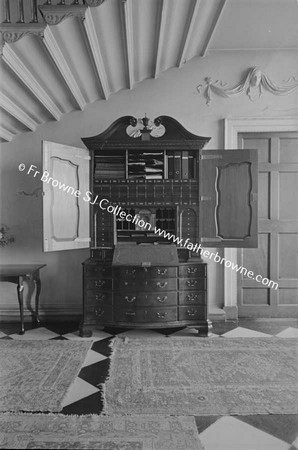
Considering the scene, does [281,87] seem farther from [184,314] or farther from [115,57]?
[184,314]

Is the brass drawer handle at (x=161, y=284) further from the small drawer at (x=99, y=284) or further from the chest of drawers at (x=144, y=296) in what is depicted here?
the small drawer at (x=99, y=284)

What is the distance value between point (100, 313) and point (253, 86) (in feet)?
11.8

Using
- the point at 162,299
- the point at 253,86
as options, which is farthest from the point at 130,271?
the point at 253,86

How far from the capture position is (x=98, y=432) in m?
2.38

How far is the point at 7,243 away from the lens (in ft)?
15.9

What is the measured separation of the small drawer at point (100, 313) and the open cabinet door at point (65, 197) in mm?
804

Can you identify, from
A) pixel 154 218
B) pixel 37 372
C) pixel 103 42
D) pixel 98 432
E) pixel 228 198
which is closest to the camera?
pixel 98 432

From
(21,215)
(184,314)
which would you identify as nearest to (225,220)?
(184,314)

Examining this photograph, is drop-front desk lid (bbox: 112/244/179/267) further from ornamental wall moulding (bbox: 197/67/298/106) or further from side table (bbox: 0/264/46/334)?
ornamental wall moulding (bbox: 197/67/298/106)

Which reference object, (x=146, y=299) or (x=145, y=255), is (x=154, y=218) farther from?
(x=146, y=299)

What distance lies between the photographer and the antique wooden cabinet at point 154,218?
4.11m

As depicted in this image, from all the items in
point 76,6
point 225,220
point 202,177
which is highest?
point 76,6

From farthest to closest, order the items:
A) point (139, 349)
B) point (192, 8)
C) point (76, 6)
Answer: point (139, 349), point (192, 8), point (76, 6)

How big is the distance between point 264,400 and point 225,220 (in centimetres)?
218
